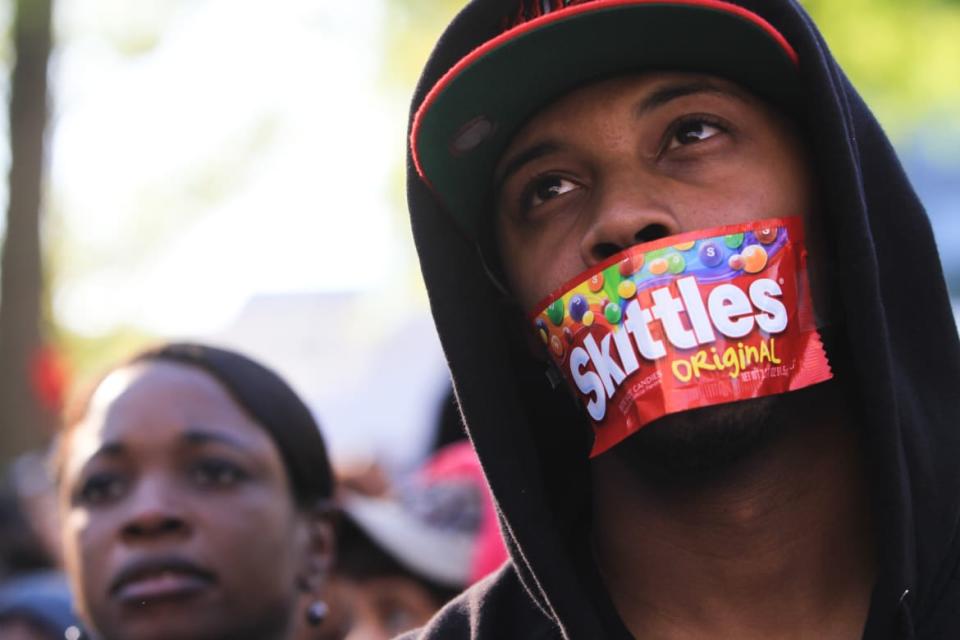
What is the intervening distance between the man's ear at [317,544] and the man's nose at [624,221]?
149 centimetres

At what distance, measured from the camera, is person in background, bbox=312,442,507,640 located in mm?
4387

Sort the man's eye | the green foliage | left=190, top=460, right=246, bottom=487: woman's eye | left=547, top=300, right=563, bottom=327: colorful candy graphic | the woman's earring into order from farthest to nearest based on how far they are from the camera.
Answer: the green foliage → the woman's earring → left=190, top=460, right=246, bottom=487: woman's eye → the man's eye → left=547, top=300, right=563, bottom=327: colorful candy graphic

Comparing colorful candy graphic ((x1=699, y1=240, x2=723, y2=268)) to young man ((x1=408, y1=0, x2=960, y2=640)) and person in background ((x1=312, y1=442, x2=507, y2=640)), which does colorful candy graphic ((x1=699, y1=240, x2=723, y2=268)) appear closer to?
young man ((x1=408, y1=0, x2=960, y2=640))

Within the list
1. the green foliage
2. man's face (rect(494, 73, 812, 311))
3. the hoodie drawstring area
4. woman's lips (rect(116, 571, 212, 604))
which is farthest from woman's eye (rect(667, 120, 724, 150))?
the green foliage

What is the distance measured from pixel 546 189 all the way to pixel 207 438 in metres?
1.26

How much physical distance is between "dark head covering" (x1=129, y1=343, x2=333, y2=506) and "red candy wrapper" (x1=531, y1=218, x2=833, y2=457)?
140 cm

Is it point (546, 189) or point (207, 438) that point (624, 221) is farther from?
point (207, 438)

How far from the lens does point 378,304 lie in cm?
1454

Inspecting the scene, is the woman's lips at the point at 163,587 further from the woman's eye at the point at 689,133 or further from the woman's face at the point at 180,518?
the woman's eye at the point at 689,133

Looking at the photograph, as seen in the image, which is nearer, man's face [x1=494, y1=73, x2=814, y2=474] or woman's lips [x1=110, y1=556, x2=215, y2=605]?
man's face [x1=494, y1=73, x2=814, y2=474]

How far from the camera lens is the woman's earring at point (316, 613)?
3508 mm

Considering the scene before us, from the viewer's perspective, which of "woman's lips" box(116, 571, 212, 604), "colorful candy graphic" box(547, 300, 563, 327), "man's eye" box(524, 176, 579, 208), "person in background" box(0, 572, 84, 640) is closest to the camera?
"colorful candy graphic" box(547, 300, 563, 327)

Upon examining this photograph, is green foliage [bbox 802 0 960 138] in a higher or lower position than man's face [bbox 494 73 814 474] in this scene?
higher

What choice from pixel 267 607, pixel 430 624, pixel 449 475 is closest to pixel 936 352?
pixel 430 624
